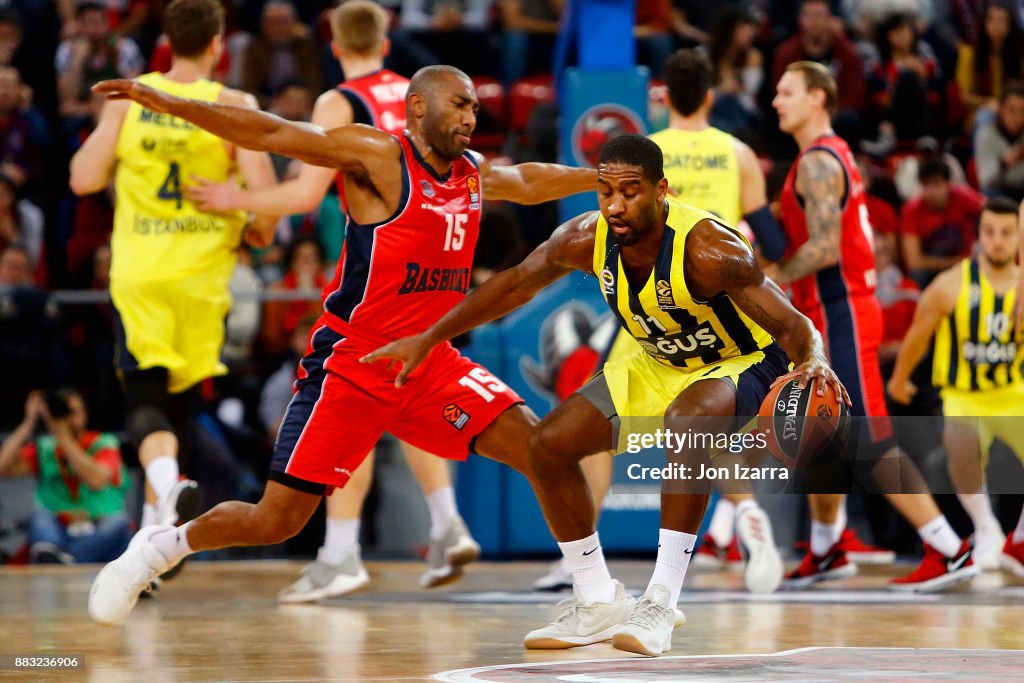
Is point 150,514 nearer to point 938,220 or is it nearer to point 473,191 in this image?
point 473,191

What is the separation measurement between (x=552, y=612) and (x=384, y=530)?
9.43 ft

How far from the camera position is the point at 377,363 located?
19.1 ft

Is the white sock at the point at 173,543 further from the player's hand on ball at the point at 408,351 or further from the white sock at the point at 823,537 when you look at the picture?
the white sock at the point at 823,537

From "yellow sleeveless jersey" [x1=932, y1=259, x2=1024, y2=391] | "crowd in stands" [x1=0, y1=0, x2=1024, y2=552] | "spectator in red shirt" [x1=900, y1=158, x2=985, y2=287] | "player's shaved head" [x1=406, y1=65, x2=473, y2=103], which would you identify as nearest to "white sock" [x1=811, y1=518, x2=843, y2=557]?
"yellow sleeveless jersey" [x1=932, y1=259, x2=1024, y2=391]

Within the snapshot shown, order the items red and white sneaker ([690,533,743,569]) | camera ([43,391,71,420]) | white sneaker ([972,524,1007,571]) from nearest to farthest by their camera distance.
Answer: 1. white sneaker ([972,524,1007,571])
2. red and white sneaker ([690,533,743,569])
3. camera ([43,391,71,420])

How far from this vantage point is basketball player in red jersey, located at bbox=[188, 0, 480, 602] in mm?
6684

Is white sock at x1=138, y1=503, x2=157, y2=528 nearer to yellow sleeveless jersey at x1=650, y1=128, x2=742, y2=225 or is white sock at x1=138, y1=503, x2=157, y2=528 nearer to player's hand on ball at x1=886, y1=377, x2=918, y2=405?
yellow sleeveless jersey at x1=650, y1=128, x2=742, y2=225

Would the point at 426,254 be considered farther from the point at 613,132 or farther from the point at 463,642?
the point at 613,132

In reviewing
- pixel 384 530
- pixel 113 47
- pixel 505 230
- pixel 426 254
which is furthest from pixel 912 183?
pixel 426 254

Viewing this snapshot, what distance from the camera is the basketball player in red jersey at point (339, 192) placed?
21.9 ft

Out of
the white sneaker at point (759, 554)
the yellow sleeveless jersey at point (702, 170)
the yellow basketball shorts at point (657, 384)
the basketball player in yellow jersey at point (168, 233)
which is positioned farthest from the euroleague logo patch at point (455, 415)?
the yellow sleeveless jersey at point (702, 170)

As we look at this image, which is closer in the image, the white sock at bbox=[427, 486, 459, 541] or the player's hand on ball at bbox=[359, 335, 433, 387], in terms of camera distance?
the player's hand on ball at bbox=[359, 335, 433, 387]

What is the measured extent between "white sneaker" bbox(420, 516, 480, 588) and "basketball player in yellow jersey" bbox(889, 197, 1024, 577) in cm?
260

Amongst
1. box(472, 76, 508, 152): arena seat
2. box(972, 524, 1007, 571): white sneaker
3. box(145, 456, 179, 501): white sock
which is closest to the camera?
box(145, 456, 179, 501): white sock
